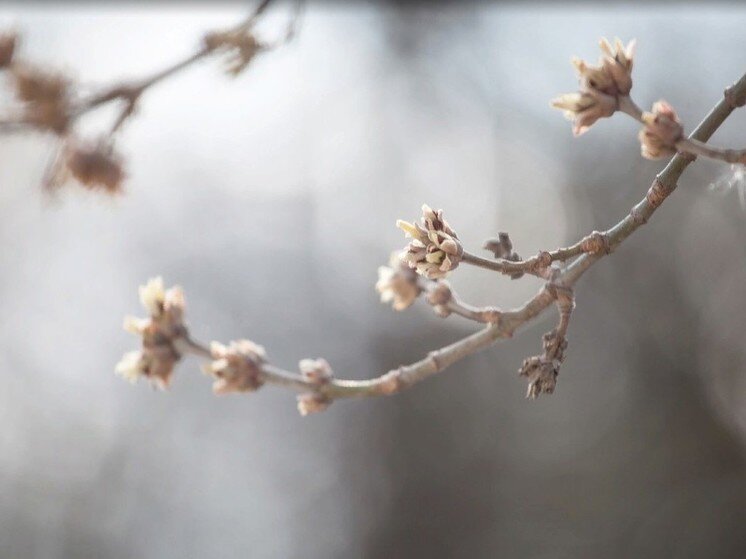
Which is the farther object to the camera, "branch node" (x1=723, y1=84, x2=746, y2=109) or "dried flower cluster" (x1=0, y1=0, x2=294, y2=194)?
"dried flower cluster" (x1=0, y1=0, x2=294, y2=194)

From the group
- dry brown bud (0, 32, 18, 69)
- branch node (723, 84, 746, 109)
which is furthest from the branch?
dry brown bud (0, 32, 18, 69)

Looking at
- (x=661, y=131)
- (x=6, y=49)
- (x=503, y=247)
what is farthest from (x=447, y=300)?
(x=6, y=49)

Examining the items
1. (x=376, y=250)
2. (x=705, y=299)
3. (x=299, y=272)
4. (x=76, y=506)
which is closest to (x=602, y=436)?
(x=705, y=299)

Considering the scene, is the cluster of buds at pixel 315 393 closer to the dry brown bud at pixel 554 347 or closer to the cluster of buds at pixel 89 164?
the dry brown bud at pixel 554 347

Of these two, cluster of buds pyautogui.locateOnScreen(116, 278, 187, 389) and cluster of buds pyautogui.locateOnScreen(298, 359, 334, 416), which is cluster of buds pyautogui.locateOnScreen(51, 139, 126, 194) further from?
cluster of buds pyautogui.locateOnScreen(298, 359, 334, 416)

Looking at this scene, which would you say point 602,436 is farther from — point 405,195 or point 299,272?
point 299,272

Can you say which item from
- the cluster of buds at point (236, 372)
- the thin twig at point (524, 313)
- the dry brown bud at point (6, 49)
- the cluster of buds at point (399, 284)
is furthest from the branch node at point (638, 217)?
the dry brown bud at point (6, 49)
